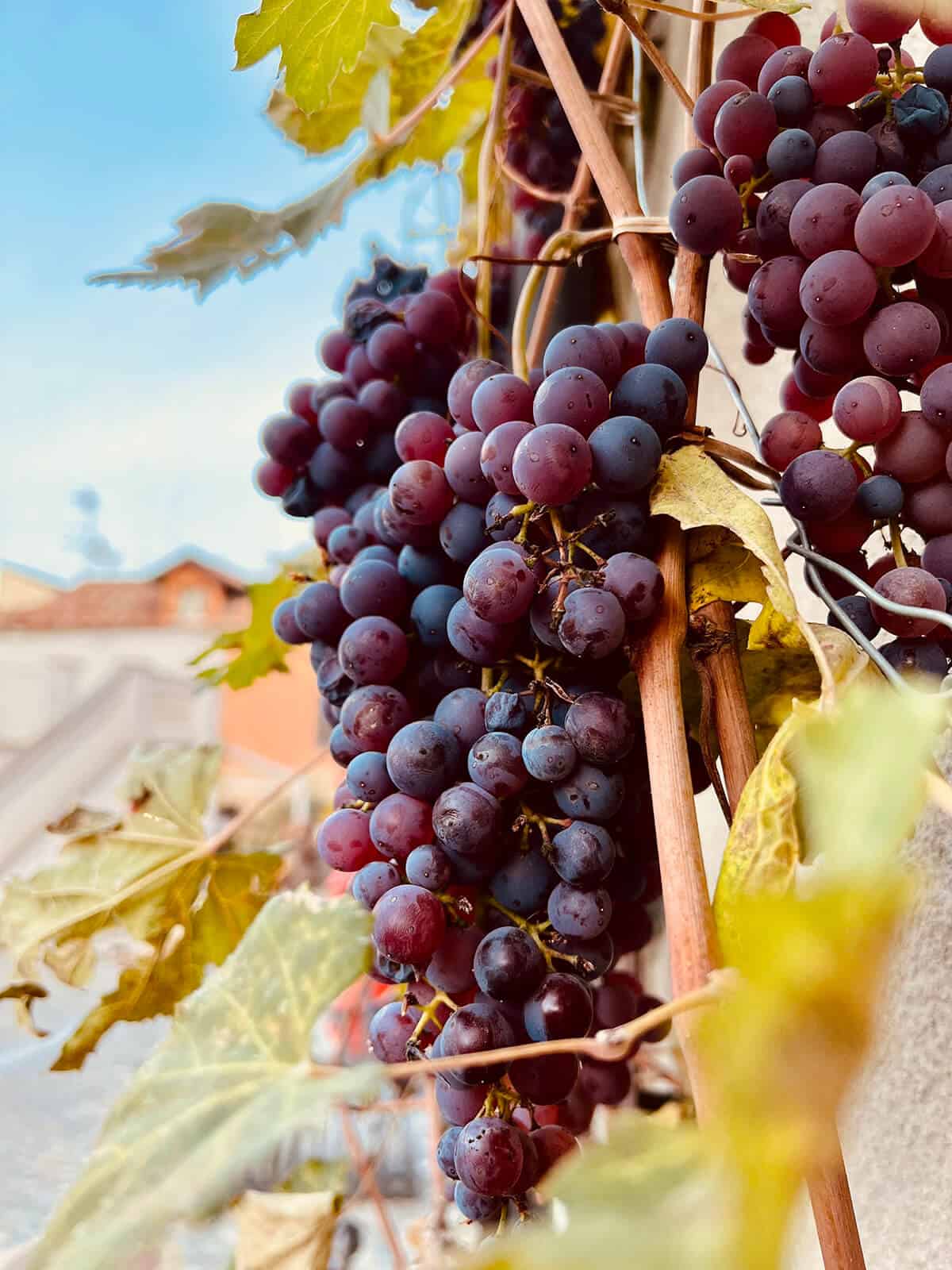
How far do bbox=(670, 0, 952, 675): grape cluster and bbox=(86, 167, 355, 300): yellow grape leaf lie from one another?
0.33 meters

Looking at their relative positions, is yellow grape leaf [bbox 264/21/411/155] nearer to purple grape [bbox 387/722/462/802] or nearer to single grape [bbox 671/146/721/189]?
single grape [bbox 671/146/721/189]

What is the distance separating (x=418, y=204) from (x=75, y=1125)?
1010mm

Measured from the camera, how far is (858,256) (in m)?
0.33

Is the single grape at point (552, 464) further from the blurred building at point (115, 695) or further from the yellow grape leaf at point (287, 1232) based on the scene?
the blurred building at point (115, 695)

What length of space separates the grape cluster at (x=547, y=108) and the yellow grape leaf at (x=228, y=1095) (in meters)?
0.63

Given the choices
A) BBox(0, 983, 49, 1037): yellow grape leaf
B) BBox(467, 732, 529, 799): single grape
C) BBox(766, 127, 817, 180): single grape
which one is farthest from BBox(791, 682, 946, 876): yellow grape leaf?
BBox(0, 983, 49, 1037): yellow grape leaf

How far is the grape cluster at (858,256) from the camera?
322 millimetres

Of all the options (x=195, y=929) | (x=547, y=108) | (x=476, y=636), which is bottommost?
(x=195, y=929)

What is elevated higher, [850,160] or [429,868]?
[850,160]

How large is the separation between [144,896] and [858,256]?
501 mm

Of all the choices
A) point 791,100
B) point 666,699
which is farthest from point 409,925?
point 791,100

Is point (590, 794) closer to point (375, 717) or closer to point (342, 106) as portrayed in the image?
point (375, 717)

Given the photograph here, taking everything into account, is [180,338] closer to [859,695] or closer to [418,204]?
[418,204]

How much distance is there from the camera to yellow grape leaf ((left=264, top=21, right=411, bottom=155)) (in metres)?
0.69
